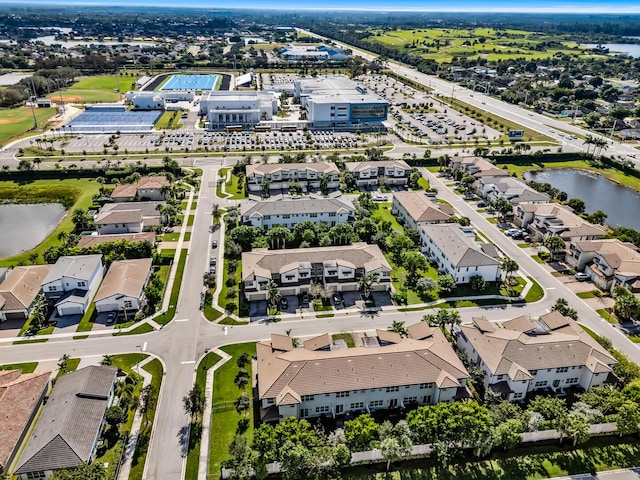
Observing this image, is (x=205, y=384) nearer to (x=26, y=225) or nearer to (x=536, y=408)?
(x=536, y=408)

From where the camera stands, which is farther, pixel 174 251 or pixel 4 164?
pixel 4 164

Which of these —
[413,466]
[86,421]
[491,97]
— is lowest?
[413,466]

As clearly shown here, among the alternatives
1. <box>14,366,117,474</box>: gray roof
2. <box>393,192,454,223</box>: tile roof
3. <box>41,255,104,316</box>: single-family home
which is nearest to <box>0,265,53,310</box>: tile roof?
<box>41,255,104,316</box>: single-family home

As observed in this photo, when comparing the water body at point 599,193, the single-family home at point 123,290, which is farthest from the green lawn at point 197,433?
the water body at point 599,193

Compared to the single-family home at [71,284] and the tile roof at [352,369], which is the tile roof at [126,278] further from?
the tile roof at [352,369]

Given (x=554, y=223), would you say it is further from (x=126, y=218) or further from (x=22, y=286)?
(x=22, y=286)

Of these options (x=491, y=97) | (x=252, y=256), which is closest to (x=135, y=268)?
(x=252, y=256)

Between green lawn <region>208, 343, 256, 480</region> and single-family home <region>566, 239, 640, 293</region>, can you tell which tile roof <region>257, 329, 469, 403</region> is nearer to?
green lawn <region>208, 343, 256, 480</region>
